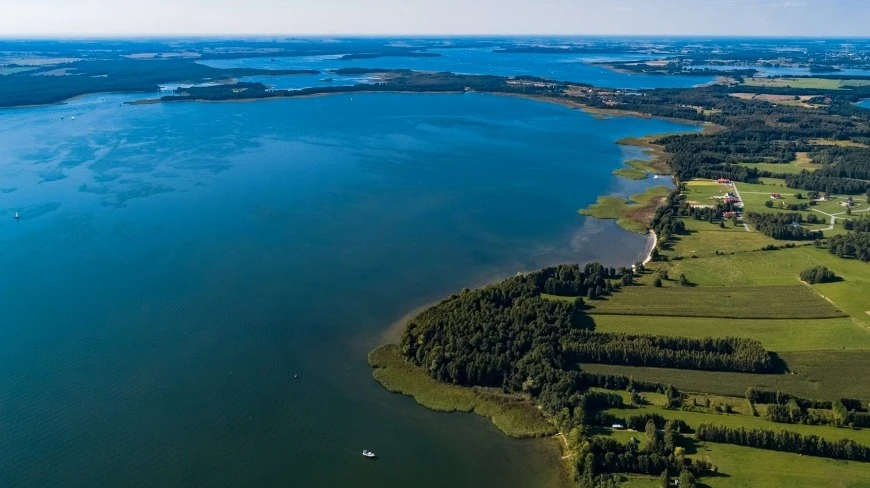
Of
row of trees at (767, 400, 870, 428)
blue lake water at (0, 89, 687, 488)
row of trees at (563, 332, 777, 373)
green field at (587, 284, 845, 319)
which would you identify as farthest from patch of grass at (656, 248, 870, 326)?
row of trees at (767, 400, 870, 428)

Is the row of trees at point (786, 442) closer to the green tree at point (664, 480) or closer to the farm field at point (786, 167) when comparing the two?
the green tree at point (664, 480)

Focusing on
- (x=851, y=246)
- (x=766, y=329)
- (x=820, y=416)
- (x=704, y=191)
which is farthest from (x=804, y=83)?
(x=820, y=416)

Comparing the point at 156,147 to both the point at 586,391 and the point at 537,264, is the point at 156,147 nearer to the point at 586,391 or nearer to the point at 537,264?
the point at 537,264

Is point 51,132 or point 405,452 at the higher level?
point 51,132

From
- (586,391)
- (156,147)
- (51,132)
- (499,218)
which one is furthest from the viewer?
(51,132)

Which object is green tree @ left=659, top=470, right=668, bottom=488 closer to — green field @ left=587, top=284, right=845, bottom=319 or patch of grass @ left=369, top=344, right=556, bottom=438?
patch of grass @ left=369, top=344, right=556, bottom=438

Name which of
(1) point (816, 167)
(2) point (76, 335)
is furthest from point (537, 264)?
(1) point (816, 167)

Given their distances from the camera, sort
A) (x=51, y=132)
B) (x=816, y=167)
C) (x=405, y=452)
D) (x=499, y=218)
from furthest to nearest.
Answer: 1. (x=51, y=132)
2. (x=816, y=167)
3. (x=499, y=218)
4. (x=405, y=452)

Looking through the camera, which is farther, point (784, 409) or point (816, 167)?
point (816, 167)
